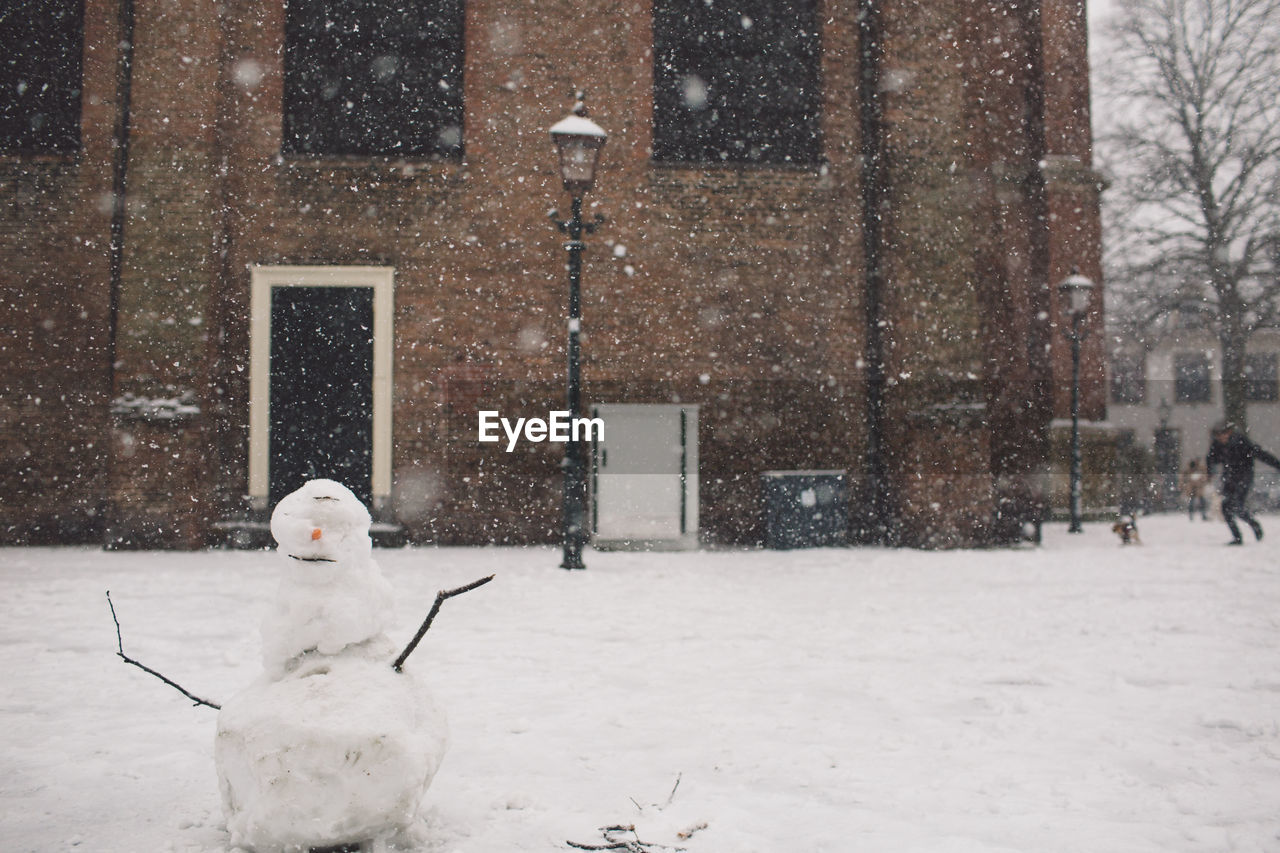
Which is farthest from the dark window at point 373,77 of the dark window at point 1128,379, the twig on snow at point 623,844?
the dark window at point 1128,379

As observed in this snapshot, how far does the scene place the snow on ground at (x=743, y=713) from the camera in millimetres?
3102

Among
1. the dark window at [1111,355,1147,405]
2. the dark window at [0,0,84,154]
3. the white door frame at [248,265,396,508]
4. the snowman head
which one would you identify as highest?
the dark window at [0,0,84,154]

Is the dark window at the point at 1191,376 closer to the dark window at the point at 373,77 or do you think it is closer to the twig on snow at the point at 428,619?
→ the dark window at the point at 373,77

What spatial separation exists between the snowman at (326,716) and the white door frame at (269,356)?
9.71 meters

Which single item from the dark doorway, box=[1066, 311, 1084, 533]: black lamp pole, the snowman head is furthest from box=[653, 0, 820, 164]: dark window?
the snowman head

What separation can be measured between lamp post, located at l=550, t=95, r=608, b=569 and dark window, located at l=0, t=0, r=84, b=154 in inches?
285

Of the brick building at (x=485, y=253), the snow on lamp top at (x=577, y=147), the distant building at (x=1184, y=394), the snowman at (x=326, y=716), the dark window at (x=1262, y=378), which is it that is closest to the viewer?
the snowman at (x=326, y=716)

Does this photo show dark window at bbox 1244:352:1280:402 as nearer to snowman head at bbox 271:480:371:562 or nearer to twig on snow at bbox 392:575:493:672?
twig on snow at bbox 392:575:493:672

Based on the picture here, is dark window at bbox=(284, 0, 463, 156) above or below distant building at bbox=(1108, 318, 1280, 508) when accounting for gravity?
above

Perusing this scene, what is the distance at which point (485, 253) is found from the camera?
1241 cm

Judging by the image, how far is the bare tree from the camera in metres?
23.5

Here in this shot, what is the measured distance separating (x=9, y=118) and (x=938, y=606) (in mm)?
13384

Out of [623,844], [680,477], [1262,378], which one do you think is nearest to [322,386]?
[680,477]

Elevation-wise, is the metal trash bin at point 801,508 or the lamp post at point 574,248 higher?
the lamp post at point 574,248
